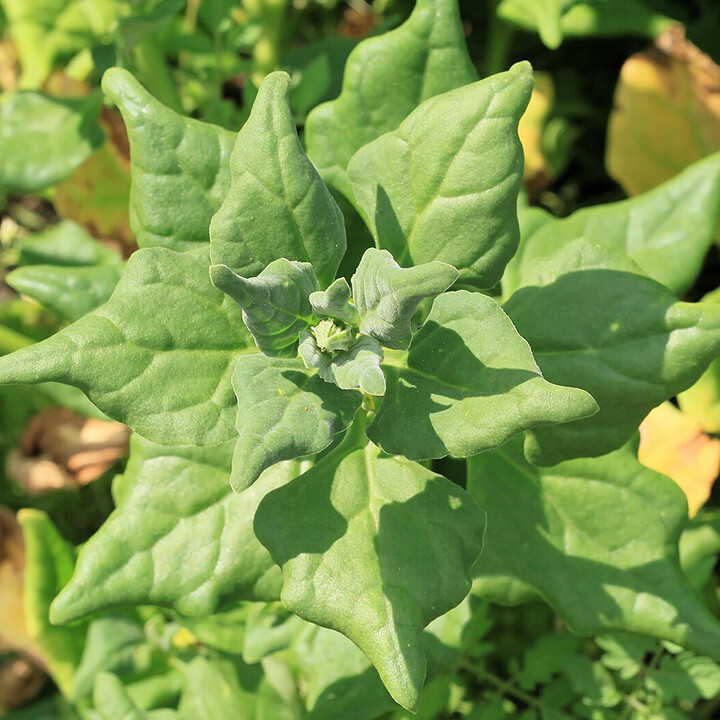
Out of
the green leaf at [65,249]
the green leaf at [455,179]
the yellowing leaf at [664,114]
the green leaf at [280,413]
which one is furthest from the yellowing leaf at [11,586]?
the yellowing leaf at [664,114]

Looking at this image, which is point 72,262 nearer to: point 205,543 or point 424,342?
point 205,543

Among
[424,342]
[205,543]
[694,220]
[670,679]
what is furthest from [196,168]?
[670,679]

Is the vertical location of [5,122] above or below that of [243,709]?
above

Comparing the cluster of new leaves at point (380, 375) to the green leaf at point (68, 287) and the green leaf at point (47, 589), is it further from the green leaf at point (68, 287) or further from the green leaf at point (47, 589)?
the green leaf at point (47, 589)

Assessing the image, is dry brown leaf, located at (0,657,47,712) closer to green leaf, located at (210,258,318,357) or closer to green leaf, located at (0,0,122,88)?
green leaf, located at (0,0,122,88)

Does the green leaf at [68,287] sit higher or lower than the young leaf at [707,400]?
higher
